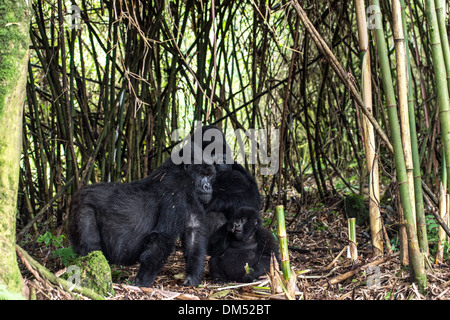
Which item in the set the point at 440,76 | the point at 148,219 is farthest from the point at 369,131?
the point at 148,219

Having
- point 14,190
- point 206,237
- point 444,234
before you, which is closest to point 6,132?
point 14,190

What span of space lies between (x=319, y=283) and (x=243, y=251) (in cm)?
64

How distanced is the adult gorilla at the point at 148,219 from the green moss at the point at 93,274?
2.13 ft

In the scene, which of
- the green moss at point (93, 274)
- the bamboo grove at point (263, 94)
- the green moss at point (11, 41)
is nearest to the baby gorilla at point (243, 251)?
the bamboo grove at point (263, 94)

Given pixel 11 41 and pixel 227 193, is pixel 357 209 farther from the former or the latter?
pixel 11 41

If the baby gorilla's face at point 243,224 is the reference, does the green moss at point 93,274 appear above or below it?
below

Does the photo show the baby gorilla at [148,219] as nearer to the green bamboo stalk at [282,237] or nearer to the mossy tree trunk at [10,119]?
the green bamboo stalk at [282,237]

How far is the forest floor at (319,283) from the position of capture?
7.67ft

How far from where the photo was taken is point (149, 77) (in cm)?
423

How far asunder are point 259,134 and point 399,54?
8.70 feet

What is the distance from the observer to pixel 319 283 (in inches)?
106

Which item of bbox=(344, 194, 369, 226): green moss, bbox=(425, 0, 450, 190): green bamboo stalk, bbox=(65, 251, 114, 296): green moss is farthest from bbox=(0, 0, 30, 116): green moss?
bbox=(344, 194, 369, 226): green moss
